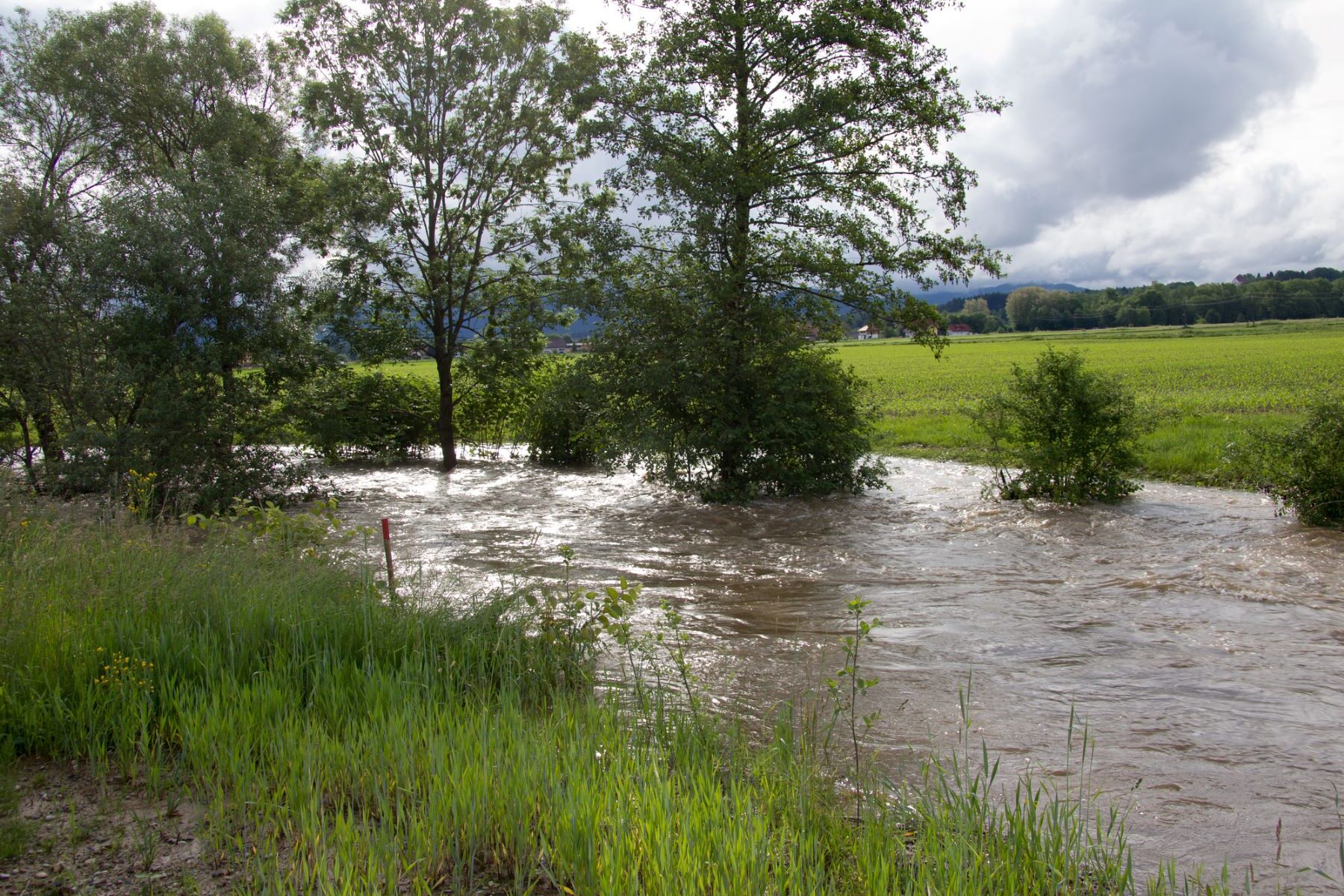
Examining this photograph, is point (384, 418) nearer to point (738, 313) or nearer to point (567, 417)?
point (567, 417)

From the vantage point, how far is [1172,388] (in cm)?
3105

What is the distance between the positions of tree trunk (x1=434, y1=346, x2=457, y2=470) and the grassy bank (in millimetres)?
15622

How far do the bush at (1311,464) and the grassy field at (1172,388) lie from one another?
0.71 meters

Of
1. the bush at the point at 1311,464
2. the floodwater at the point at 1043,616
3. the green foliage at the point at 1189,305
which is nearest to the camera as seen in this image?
the floodwater at the point at 1043,616

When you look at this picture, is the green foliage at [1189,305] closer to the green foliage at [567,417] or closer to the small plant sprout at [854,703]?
the green foliage at [567,417]

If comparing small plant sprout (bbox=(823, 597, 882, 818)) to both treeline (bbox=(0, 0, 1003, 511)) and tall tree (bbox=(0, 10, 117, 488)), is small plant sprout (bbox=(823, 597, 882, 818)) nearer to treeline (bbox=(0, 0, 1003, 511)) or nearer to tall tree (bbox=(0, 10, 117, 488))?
treeline (bbox=(0, 0, 1003, 511))

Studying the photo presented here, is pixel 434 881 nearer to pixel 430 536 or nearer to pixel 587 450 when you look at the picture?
pixel 430 536

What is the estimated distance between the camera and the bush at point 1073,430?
12.7 metres

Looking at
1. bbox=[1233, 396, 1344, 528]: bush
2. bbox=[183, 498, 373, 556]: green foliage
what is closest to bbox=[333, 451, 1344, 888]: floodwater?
bbox=[1233, 396, 1344, 528]: bush

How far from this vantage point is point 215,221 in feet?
45.8

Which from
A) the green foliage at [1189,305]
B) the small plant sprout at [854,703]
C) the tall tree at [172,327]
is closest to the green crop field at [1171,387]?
the small plant sprout at [854,703]

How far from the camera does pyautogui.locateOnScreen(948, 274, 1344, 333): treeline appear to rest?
101 m

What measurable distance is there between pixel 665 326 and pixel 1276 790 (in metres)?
11.3

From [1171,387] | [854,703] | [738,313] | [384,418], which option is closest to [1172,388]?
[1171,387]
